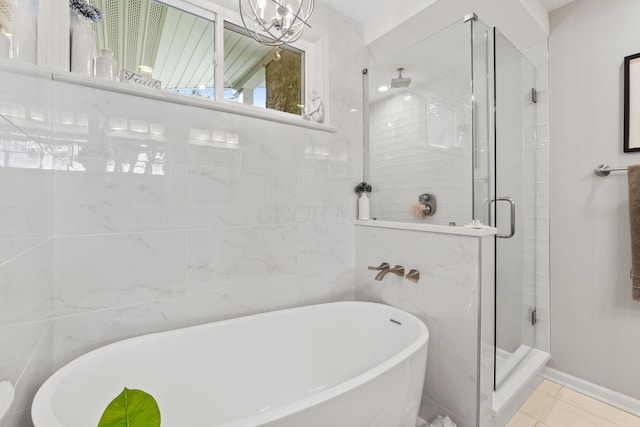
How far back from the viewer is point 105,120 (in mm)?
1295

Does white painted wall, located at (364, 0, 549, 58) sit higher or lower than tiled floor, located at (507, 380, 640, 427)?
higher

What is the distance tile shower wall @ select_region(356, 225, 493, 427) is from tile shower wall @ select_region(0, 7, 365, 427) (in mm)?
604

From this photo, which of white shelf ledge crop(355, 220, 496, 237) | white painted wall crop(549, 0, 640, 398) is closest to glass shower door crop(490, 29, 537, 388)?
white painted wall crop(549, 0, 640, 398)

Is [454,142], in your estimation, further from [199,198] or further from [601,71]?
[199,198]

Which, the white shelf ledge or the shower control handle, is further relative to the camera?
the shower control handle

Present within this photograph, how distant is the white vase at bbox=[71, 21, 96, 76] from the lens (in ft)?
4.11

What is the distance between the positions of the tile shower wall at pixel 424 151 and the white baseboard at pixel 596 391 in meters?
1.48

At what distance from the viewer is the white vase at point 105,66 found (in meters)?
1.32

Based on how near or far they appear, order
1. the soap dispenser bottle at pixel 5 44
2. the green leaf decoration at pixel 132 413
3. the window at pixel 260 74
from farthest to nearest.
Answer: the window at pixel 260 74 → the soap dispenser bottle at pixel 5 44 → the green leaf decoration at pixel 132 413

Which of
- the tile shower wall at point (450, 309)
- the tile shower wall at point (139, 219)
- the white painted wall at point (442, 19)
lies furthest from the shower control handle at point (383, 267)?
the white painted wall at point (442, 19)

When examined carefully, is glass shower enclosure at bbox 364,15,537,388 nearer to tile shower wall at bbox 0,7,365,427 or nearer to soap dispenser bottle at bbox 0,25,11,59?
tile shower wall at bbox 0,7,365,427

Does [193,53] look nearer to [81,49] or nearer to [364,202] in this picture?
[81,49]

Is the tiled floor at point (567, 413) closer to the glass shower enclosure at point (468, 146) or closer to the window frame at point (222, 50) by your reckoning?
the glass shower enclosure at point (468, 146)

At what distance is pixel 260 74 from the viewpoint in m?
1.93
